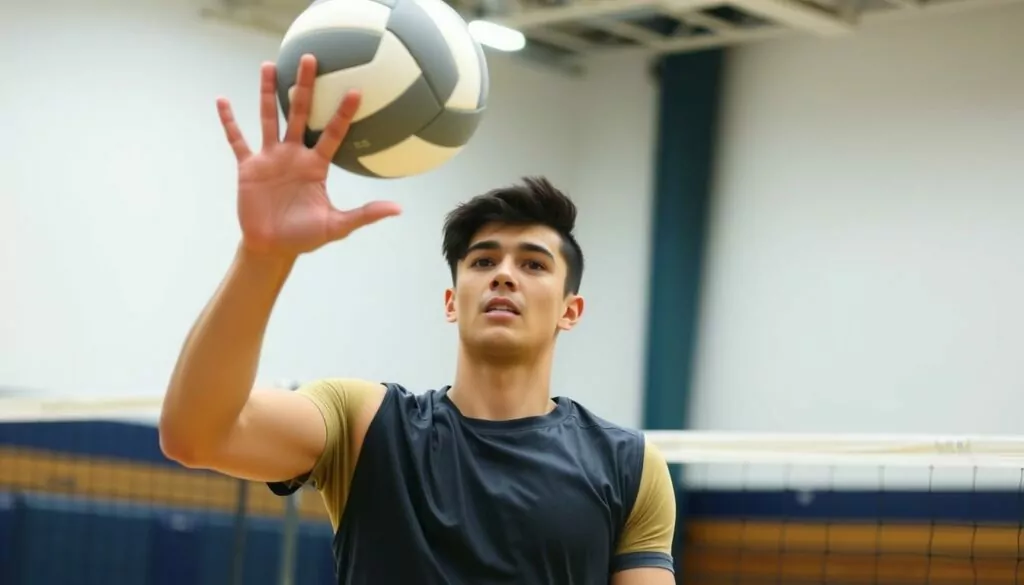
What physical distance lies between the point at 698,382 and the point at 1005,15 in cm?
358

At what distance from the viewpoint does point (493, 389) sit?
10.5 ft

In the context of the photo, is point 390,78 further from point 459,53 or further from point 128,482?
point 128,482

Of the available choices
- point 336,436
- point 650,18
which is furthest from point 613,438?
point 650,18

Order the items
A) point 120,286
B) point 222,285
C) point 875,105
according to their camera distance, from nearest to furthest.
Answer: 1. point 222,285
2. point 120,286
3. point 875,105

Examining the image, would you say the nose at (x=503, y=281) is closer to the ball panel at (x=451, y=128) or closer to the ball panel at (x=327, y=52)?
the ball panel at (x=451, y=128)

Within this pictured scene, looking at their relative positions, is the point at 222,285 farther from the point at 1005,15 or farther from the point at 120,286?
the point at 1005,15

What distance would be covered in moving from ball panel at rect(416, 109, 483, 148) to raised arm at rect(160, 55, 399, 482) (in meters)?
0.36

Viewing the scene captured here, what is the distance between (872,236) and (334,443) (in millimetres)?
7726

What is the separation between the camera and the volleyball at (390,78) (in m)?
2.56

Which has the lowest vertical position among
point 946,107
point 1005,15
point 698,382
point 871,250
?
point 698,382

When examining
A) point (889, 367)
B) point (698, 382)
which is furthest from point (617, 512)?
point (698, 382)

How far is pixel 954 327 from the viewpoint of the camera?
9.47 metres

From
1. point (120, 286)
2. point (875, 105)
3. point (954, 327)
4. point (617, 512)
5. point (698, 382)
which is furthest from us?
point (698, 382)

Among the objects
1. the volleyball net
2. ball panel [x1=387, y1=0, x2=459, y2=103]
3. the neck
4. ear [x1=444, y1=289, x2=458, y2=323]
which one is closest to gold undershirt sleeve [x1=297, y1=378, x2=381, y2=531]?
the neck
